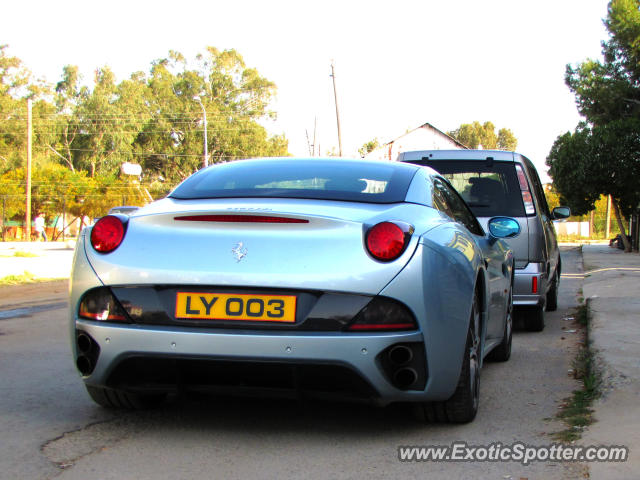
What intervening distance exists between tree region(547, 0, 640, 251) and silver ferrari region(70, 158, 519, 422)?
1211 inches

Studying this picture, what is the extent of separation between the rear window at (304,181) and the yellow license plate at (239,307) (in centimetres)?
74

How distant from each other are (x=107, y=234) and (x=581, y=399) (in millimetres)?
2806

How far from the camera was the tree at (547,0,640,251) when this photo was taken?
32500 millimetres

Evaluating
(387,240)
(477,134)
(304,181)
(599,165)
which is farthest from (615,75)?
(477,134)

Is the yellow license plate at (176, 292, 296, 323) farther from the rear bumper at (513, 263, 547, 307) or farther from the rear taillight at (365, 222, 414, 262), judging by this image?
the rear bumper at (513, 263, 547, 307)

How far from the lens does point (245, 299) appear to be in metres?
3.58


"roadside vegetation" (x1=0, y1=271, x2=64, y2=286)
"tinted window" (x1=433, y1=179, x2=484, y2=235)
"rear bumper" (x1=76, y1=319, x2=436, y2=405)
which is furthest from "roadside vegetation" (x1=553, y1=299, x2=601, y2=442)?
"roadside vegetation" (x1=0, y1=271, x2=64, y2=286)

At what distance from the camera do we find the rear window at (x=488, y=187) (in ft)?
26.3

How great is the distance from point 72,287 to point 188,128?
77207mm

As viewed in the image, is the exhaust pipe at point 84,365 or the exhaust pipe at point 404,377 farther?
the exhaust pipe at point 84,365

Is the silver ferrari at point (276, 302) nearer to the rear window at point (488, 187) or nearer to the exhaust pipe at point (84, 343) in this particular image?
the exhaust pipe at point (84, 343)

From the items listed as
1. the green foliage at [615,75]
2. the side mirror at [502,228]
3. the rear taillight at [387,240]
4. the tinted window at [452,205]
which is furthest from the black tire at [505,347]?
the green foliage at [615,75]

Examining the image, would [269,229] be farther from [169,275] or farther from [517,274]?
[517,274]

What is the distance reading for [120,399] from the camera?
14.4ft
